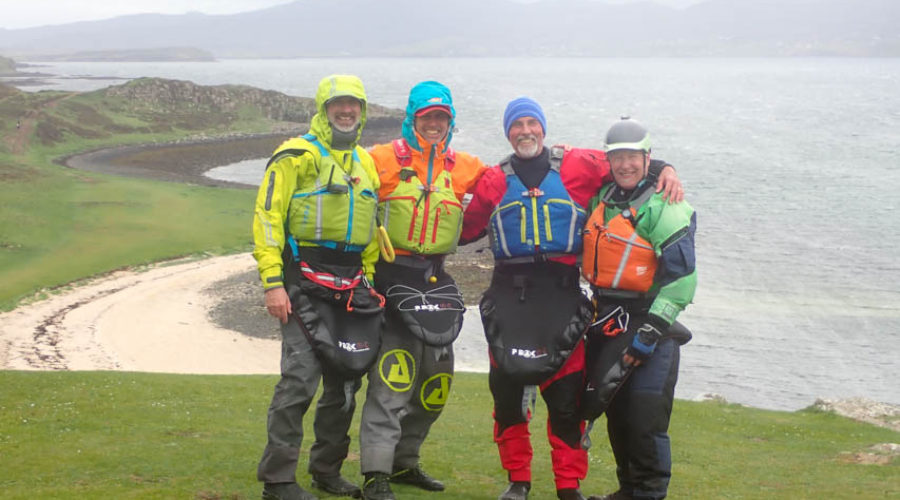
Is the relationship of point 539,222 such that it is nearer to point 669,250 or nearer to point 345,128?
point 669,250

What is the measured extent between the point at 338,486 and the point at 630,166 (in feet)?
13.1

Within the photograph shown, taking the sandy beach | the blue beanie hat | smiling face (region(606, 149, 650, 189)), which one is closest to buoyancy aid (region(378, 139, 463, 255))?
the blue beanie hat

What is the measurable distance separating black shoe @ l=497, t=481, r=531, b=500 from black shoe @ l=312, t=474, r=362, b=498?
139 cm

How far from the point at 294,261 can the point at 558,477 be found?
10.3 feet

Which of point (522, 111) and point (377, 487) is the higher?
point (522, 111)

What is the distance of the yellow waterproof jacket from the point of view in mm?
7961

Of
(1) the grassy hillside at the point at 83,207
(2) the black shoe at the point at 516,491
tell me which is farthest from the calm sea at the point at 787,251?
(2) the black shoe at the point at 516,491

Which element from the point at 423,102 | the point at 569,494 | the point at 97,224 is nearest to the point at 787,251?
the point at 97,224

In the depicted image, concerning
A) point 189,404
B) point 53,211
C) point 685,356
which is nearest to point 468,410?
point 189,404

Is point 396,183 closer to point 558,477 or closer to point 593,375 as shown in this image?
point 593,375

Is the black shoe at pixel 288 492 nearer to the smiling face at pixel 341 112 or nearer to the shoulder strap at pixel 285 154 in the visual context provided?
the shoulder strap at pixel 285 154

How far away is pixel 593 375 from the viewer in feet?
26.8

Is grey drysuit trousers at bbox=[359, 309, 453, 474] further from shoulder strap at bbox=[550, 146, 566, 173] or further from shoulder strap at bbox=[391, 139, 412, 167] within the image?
shoulder strap at bbox=[550, 146, 566, 173]

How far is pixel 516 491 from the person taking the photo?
8.73m
